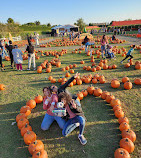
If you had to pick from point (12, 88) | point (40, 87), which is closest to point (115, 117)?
point (40, 87)

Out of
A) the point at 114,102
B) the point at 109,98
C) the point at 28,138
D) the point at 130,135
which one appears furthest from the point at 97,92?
the point at 28,138

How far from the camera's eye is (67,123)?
3674 millimetres

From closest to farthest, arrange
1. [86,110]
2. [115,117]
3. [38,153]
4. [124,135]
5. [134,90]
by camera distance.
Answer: [38,153] → [124,135] → [115,117] → [86,110] → [134,90]

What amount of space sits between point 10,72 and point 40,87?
418 cm

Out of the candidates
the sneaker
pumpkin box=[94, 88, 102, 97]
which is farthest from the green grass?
pumpkin box=[94, 88, 102, 97]

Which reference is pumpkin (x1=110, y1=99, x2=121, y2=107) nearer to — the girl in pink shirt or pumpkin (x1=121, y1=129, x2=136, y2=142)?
pumpkin (x1=121, y1=129, x2=136, y2=142)

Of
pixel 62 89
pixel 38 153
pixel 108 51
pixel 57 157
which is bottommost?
pixel 57 157

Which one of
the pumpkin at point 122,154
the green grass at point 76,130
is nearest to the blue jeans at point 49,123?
the green grass at point 76,130

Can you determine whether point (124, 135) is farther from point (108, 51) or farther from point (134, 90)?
point (108, 51)

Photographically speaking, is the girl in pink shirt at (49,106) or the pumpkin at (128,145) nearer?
the pumpkin at (128,145)

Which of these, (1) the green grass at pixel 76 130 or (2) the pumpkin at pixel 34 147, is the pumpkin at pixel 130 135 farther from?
(2) the pumpkin at pixel 34 147

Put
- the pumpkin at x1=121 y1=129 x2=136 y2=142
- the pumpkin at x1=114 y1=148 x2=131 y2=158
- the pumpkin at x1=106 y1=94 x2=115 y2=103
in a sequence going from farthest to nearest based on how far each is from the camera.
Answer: the pumpkin at x1=106 y1=94 x2=115 y2=103, the pumpkin at x1=121 y1=129 x2=136 y2=142, the pumpkin at x1=114 y1=148 x2=131 y2=158

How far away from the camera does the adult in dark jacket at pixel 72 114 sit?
338 centimetres

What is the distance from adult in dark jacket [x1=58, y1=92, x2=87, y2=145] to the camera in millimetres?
3385
